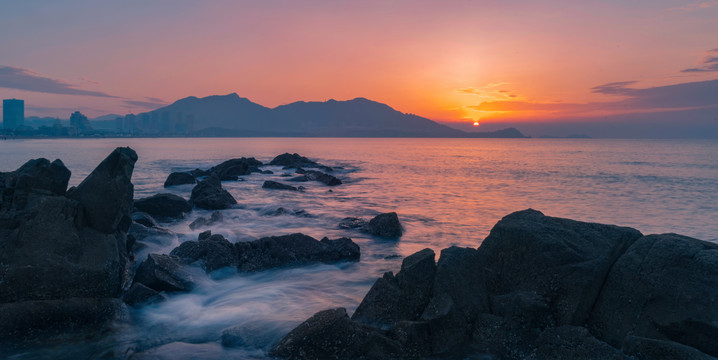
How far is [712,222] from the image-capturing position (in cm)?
1909

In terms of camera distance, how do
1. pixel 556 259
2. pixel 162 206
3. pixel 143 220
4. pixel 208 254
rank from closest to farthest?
pixel 556 259 → pixel 208 254 → pixel 143 220 → pixel 162 206

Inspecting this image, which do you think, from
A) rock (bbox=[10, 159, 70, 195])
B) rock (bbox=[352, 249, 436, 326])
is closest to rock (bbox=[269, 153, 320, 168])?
rock (bbox=[10, 159, 70, 195])

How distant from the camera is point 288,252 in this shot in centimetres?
1083

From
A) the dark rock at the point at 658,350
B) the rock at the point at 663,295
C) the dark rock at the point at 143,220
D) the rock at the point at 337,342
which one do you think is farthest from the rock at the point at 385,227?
the dark rock at the point at 658,350

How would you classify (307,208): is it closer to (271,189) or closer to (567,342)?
(271,189)

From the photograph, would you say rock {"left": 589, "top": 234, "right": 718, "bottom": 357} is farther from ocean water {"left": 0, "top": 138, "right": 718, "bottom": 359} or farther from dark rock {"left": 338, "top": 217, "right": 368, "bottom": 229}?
dark rock {"left": 338, "top": 217, "right": 368, "bottom": 229}

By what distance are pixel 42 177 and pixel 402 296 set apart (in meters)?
7.46

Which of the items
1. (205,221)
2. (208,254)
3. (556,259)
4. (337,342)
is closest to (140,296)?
(208,254)

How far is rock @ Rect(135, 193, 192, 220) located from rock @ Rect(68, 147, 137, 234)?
749 centimetres

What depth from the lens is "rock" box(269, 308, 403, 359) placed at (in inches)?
222

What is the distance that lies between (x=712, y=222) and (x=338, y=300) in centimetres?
2023

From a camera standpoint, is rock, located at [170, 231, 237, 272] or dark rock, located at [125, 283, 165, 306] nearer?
dark rock, located at [125, 283, 165, 306]

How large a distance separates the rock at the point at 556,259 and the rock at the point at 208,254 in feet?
21.3

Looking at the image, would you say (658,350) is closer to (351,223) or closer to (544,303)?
(544,303)
